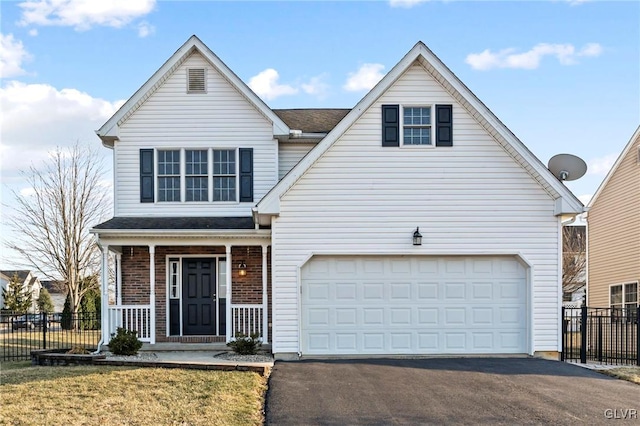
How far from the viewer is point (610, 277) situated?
21.0 meters

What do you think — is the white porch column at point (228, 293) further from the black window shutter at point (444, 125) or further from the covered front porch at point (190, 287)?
the black window shutter at point (444, 125)

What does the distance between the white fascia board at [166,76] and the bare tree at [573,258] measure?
2383 centimetres

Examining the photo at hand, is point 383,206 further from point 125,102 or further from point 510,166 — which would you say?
point 125,102

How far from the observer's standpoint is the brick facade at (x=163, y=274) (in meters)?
16.4

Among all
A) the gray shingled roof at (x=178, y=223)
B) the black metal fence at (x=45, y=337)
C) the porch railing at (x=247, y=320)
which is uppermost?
the gray shingled roof at (x=178, y=223)

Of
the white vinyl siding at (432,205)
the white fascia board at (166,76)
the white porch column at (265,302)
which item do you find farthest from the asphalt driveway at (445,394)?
the white fascia board at (166,76)

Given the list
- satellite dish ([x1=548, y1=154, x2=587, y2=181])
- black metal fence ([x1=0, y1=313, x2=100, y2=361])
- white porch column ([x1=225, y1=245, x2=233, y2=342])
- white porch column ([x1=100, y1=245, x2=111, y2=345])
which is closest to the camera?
white porch column ([x1=100, y1=245, x2=111, y2=345])

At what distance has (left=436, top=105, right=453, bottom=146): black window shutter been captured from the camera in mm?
14523

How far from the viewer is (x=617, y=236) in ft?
67.3

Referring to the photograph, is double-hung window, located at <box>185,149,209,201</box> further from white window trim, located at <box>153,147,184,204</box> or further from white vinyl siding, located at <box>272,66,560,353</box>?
white vinyl siding, located at <box>272,66,560,353</box>

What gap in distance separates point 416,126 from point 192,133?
230 inches

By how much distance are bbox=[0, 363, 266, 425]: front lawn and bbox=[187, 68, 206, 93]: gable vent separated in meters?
7.63

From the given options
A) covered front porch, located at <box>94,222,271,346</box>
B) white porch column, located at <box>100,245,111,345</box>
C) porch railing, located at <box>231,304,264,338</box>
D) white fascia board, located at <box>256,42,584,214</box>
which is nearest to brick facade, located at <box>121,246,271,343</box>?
covered front porch, located at <box>94,222,271,346</box>

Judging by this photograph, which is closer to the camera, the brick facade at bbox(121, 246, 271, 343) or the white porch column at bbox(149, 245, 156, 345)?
the white porch column at bbox(149, 245, 156, 345)
